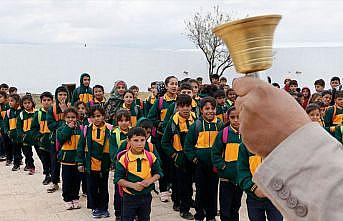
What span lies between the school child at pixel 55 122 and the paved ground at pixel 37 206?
243 millimetres

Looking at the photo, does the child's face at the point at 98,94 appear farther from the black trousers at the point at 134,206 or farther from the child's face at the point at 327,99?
the child's face at the point at 327,99

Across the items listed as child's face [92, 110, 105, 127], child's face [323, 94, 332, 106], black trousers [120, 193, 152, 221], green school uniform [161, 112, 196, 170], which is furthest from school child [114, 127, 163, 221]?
child's face [323, 94, 332, 106]

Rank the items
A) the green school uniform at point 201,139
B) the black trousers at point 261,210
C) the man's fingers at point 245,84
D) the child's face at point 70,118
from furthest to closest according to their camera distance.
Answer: the child's face at point 70,118 → the green school uniform at point 201,139 → the black trousers at point 261,210 → the man's fingers at point 245,84

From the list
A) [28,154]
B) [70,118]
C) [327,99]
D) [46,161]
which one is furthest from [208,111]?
[28,154]

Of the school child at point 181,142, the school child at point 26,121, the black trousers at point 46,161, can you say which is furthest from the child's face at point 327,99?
the school child at point 26,121

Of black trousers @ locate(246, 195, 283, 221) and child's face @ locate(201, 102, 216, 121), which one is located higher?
child's face @ locate(201, 102, 216, 121)

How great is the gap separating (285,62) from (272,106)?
30289 mm

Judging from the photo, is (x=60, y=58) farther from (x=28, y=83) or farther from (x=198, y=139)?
(x=198, y=139)

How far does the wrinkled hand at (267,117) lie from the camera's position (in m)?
0.85

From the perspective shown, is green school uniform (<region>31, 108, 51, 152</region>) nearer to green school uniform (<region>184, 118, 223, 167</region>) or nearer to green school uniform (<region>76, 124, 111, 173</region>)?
green school uniform (<region>76, 124, 111, 173</region>)

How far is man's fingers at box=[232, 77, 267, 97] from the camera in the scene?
0.95m

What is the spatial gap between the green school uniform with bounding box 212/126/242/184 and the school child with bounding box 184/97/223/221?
477 millimetres

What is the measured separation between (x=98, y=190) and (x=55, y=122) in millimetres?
1719

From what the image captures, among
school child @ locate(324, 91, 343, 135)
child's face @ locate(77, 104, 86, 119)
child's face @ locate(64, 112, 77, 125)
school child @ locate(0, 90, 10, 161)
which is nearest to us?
child's face @ locate(64, 112, 77, 125)
